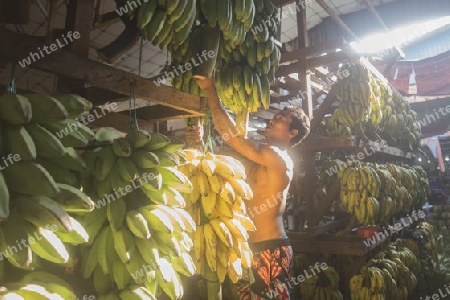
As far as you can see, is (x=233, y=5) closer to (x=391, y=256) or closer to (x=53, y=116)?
(x=53, y=116)

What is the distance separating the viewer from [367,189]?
418cm

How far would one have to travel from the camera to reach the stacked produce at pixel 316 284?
3.96 meters

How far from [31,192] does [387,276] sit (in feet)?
15.3

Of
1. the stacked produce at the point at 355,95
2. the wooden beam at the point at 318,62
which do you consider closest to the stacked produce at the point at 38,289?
the wooden beam at the point at 318,62

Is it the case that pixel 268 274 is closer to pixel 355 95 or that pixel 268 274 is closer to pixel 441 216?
pixel 355 95

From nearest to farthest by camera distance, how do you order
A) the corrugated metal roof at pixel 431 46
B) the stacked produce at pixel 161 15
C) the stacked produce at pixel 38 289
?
1. the stacked produce at pixel 38 289
2. the stacked produce at pixel 161 15
3. the corrugated metal roof at pixel 431 46

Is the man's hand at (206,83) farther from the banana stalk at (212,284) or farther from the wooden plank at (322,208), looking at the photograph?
the wooden plank at (322,208)

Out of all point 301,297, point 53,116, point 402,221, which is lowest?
point 301,297

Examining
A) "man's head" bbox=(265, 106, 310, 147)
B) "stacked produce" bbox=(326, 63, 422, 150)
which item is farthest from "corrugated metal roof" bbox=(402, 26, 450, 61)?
"man's head" bbox=(265, 106, 310, 147)

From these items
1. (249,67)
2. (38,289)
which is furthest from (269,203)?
(38,289)

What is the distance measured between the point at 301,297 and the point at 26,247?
419 centimetres

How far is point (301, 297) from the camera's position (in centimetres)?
423

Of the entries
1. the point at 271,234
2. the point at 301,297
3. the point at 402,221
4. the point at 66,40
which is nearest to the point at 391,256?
the point at 402,221

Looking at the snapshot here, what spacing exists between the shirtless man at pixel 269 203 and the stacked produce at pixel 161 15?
26.5 inches
